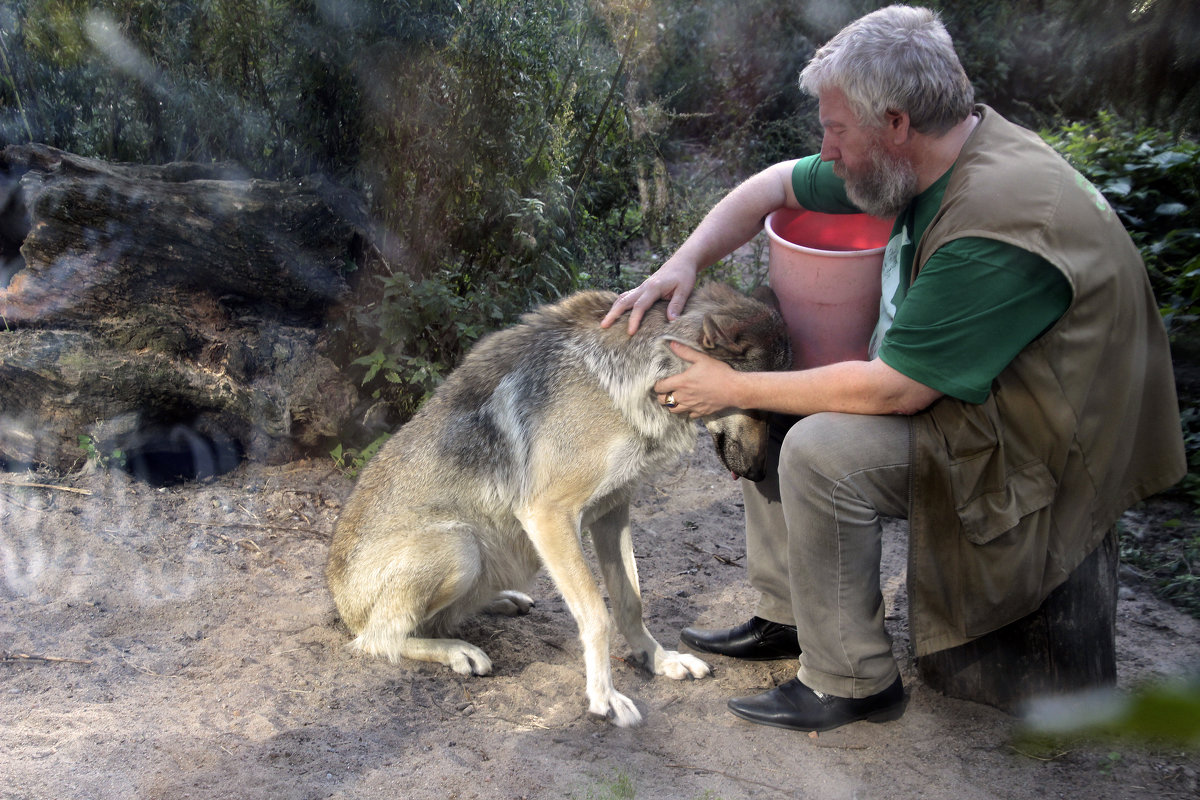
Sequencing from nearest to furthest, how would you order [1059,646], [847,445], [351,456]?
[847,445], [1059,646], [351,456]

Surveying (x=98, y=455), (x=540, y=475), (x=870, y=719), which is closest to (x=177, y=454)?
(x=98, y=455)

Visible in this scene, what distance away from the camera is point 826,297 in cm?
333

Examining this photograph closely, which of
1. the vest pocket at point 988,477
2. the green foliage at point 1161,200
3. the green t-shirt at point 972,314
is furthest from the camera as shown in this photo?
the green foliage at point 1161,200

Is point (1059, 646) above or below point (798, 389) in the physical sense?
below

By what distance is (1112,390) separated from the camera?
270 cm

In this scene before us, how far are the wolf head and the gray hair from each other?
2.62ft

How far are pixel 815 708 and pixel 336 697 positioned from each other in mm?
1869

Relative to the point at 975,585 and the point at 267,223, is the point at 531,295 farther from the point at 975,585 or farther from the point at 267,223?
the point at 975,585

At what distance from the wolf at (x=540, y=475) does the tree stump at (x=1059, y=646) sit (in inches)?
43.8

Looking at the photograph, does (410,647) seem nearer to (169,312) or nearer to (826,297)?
(826,297)

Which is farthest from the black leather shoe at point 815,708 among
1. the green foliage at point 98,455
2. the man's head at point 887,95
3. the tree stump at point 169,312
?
the green foliage at point 98,455

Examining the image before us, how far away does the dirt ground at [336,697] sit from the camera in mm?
2771

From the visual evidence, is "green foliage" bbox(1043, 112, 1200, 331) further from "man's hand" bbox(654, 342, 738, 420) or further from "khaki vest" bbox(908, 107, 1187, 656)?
"man's hand" bbox(654, 342, 738, 420)

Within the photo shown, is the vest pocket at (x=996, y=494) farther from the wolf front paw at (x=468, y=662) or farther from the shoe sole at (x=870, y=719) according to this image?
the wolf front paw at (x=468, y=662)
